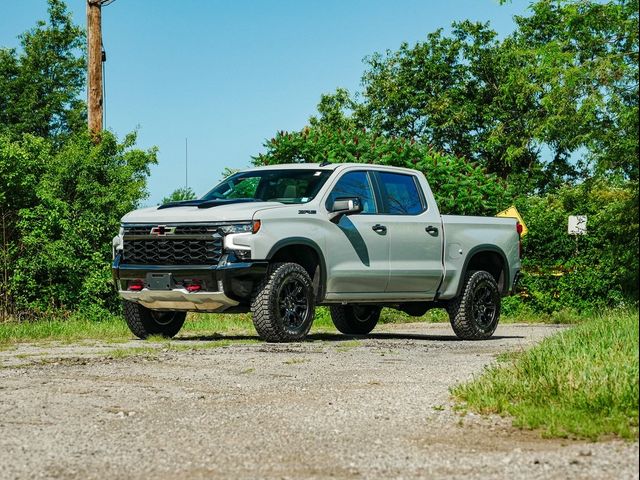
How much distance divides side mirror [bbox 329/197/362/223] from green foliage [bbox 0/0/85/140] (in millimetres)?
41858

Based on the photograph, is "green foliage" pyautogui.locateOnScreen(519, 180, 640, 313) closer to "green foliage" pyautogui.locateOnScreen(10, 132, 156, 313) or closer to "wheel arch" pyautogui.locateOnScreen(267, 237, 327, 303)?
"green foliage" pyautogui.locateOnScreen(10, 132, 156, 313)

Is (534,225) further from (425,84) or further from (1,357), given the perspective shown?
(425,84)

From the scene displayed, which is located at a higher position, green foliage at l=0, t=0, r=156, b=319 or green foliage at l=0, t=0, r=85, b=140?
green foliage at l=0, t=0, r=85, b=140

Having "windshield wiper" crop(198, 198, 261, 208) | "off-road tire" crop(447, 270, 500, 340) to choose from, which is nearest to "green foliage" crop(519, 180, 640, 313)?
"off-road tire" crop(447, 270, 500, 340)

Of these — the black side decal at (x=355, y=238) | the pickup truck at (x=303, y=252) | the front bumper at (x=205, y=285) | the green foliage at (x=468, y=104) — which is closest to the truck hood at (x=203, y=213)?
the pickup truck at (x=303, y=252)

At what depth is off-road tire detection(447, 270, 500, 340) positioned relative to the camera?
52.3 feet

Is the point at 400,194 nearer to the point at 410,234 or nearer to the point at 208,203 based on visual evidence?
the point at 410,234

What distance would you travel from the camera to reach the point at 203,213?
13555mm

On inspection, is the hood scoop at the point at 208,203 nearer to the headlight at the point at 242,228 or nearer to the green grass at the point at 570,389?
the headlight at the point at 242,228

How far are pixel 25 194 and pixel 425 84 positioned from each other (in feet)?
120

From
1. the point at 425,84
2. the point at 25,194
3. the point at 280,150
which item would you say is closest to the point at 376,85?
the point at 425,84

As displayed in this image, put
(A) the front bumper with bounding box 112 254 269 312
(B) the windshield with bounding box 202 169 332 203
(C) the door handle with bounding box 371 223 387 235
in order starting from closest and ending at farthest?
(A) the front bumper with bounding box 112 254 269 312 < (B) the windshield with bounding box 202 169 332 203 < (C) the door handle with bounding box 371 223 387 235

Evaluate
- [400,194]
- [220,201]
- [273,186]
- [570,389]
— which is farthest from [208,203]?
[570,389]

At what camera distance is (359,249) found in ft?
47.6
